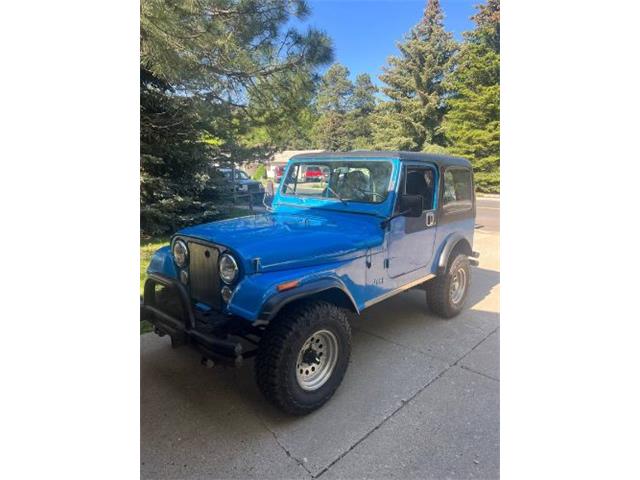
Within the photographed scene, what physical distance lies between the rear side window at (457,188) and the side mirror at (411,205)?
69 cm

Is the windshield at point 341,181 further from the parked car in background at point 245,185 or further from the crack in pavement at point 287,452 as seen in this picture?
the crack in pavement at point 287,452

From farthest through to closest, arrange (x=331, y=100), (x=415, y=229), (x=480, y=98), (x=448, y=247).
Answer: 1. (x=331, y=100)
2. (x=448, y=247)
3. (x=415, y=229)
4. (x=480, y=98)

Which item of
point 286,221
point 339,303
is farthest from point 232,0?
point 339,303

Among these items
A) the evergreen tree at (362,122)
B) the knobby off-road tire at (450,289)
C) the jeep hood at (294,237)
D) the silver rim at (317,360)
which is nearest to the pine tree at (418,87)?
the evergreen tree at (362,122)

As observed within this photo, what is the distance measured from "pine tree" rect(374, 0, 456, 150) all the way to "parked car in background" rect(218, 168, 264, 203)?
7.64 feet

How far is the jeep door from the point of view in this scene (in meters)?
2.71

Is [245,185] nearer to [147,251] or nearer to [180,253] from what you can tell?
[147,251]

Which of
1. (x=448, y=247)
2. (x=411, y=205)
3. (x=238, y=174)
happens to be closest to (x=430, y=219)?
(x=448, y=247)

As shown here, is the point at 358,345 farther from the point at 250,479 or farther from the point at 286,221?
the point at 250,479

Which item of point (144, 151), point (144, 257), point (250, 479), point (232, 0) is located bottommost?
point (250, 479)

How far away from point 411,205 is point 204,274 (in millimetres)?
1516

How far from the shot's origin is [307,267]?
212 centimetres

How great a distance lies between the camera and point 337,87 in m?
4.88
